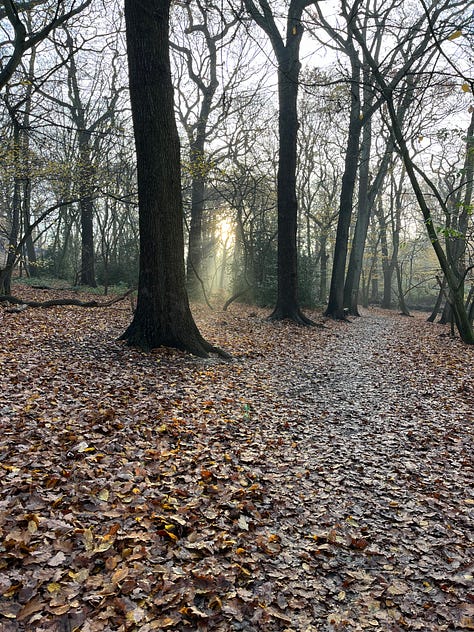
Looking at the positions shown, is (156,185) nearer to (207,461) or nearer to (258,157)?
(207,461)

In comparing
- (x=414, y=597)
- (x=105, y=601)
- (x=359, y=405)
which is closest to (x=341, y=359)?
(x=359, y=405)

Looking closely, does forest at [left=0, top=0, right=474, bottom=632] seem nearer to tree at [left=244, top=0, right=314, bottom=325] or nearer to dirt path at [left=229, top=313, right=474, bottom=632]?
dirt path at [left=229, top=313, right=474, bottom=632]

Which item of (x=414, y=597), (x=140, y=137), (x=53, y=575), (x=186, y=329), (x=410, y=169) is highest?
(x=410, y=169)

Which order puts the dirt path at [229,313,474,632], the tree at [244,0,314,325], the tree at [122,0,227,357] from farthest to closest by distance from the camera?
the tree at [244,0,314,325] < the tree at [122,0,227,357] < the dirt path at [229,313,474,632]

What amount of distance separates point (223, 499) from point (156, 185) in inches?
215

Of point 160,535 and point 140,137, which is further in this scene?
point 140,137

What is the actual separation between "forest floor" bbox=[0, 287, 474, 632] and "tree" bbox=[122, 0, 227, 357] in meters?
0.70

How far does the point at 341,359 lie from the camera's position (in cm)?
914

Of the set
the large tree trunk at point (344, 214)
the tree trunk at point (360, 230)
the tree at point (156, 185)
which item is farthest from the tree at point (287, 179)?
the tree trunk at point (360, 230)

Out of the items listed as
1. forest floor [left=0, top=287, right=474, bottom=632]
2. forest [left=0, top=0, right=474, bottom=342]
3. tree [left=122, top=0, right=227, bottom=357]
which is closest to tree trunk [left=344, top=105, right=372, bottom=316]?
forest [left=0, top=0, right=474, bottom=342]

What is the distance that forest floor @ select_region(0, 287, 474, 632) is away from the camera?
95.4 inches

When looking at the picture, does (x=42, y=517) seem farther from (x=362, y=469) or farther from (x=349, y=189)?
(x=349, y=189)

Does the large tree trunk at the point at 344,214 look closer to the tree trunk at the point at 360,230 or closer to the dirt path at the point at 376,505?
the tree trunk at the point at 360,230

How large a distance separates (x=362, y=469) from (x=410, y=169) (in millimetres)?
10034
